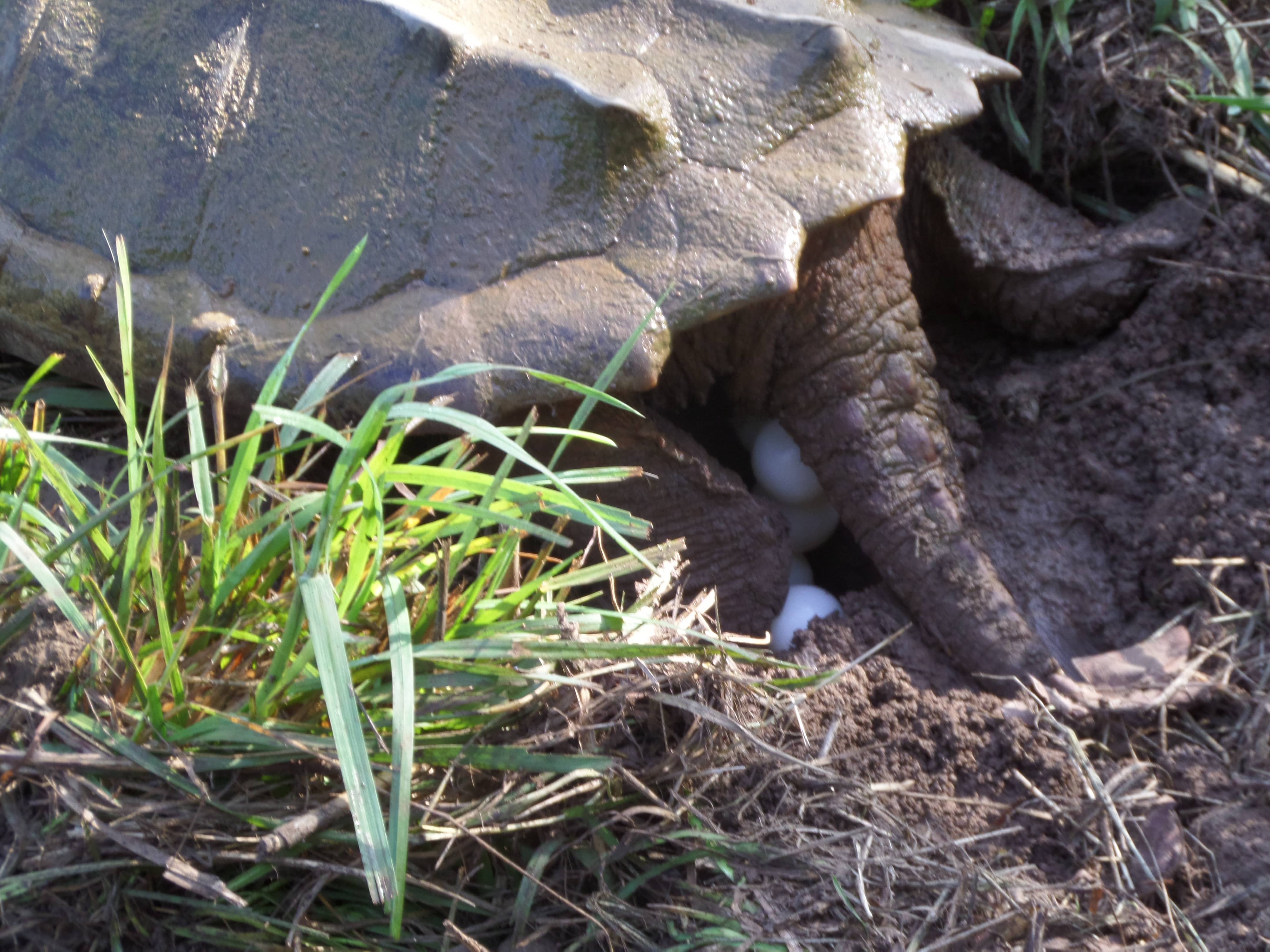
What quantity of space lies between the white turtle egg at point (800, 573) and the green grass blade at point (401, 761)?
1187mm

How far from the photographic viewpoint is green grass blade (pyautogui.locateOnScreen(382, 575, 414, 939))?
94 centimetres

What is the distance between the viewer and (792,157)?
63.0 inches

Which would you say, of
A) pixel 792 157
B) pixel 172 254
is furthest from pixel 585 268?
pixel 172 254

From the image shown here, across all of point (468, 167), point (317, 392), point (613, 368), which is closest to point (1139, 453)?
point (613, 368)

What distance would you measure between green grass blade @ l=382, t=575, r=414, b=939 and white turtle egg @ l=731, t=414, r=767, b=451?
46.5 inches

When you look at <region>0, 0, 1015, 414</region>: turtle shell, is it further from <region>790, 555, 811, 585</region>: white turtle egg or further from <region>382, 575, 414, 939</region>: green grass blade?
<region>790, 555, 811, 585</region>: white turtle egg

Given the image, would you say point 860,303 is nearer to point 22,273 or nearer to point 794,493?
point 794,493

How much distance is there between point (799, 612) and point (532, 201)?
980mm

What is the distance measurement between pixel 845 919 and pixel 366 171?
1.45m

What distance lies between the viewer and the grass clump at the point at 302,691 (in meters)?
1.07

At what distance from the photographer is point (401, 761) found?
3.18ft

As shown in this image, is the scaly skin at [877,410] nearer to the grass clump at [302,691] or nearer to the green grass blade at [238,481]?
the grass clump at [302,691]

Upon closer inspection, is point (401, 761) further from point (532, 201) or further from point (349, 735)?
point (532, 201)

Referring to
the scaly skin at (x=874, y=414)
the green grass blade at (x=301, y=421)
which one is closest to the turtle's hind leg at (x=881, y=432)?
the scaly skin at (x=874, y=414)
